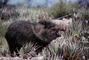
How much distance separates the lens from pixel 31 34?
747cm

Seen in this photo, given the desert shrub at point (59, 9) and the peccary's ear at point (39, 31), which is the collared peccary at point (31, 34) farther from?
the desert shrub at point (59, 9)

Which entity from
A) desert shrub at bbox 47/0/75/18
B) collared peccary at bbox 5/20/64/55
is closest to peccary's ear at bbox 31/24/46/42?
collared peccary at bbox 5/20/64/55

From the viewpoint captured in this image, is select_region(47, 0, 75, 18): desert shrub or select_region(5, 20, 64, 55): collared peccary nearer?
select_region(5, 20, 64, 55): collared peccary

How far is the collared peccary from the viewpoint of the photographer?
24.4ft

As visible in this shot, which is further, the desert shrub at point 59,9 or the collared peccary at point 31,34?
the desert shrub at point 59,9

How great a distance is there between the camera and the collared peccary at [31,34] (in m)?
7.44

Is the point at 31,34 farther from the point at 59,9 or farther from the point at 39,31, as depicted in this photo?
the point at 59,9

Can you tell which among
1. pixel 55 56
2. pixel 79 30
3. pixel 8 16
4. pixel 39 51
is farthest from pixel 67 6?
pixel 55 56

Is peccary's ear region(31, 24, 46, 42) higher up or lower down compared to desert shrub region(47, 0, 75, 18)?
higher up

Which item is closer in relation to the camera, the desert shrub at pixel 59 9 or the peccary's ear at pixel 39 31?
the peccary's ear at pixel 39 31

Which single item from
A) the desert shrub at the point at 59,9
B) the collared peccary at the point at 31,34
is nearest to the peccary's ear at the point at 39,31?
the collared peccary at the point at 31,34

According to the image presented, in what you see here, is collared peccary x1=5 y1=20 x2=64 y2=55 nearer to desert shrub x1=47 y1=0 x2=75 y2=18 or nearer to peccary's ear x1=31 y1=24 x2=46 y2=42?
peccary's ear x1=31 y1=24 x2=46 y2=42

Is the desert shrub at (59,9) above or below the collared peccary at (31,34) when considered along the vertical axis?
below

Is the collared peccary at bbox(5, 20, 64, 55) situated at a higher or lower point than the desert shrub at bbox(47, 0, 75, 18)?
higher
